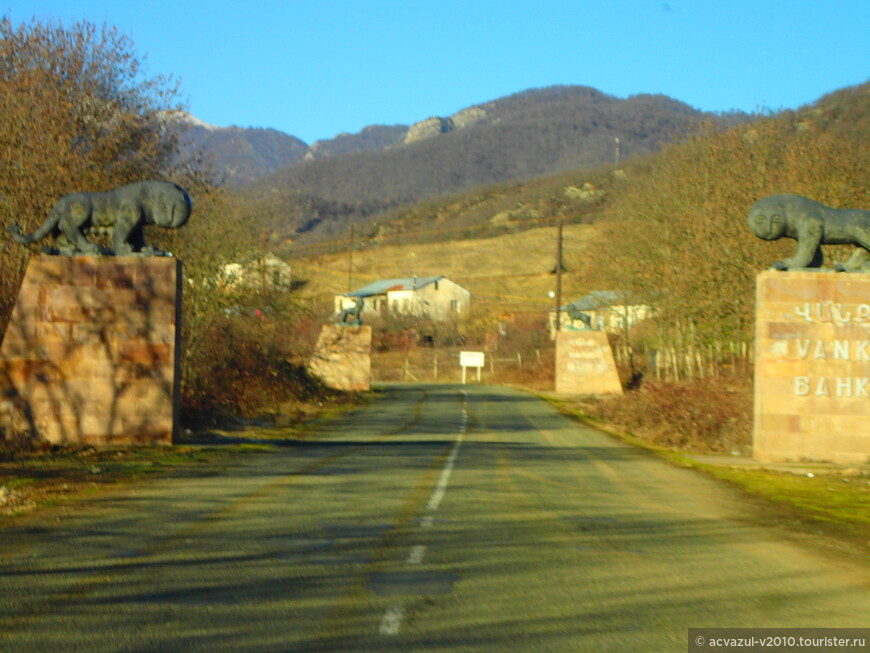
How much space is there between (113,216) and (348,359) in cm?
2708

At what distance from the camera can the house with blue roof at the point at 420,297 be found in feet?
277

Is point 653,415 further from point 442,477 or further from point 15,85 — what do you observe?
point 15,85

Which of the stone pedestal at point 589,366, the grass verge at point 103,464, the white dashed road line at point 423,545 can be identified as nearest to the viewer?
the white dashed road line at point 423,545

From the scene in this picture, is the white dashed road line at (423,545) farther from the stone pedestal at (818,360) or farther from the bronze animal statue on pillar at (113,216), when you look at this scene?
the bronze animal statue on pillar at (113,216)

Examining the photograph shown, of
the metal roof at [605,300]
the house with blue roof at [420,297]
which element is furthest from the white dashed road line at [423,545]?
the house with blue roof at [420,297]

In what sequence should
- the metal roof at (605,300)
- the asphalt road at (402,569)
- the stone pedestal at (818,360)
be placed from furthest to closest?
the metal roof at (605,300) → the stone pedestal at (818,360) → the asphalt road at (402,569)

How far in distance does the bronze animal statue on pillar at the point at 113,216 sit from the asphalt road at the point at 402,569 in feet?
18.0

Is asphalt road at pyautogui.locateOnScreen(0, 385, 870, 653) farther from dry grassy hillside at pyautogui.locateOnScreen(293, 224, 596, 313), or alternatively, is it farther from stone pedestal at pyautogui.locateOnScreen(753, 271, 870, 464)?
dry grassy hillside at pyautogui.locateOnScreen(293, 224, 596, 313)

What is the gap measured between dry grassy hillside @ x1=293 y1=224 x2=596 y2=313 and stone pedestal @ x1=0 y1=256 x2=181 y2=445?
216 ft

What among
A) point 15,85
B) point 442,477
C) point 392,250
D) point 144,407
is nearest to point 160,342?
point 144,407

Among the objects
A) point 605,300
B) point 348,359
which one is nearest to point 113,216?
point 348,359

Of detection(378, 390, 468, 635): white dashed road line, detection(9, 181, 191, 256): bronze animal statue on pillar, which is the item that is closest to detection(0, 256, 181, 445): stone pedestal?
detection(9, 181, 191, 256): bronze animal statue on pillar

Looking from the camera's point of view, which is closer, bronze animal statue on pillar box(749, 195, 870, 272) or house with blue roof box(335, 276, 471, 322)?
bronze animal statue on pillar box(749, 195, 870, 272)

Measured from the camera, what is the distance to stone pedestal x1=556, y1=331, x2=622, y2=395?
45.6m
